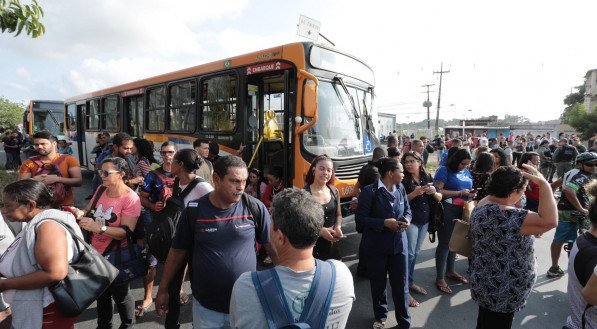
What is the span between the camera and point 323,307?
51.4 inches

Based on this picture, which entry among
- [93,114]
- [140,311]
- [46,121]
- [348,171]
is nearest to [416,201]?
[348,171]

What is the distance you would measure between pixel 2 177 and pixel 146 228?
1183 cm

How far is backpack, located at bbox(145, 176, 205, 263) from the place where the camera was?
2844mm

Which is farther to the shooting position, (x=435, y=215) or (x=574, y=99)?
(x=574, y=99)

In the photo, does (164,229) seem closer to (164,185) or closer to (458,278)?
(164,185)

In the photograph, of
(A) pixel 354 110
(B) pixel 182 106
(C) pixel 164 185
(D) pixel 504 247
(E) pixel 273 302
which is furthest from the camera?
(B) pixel 182 106

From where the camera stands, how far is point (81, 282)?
6.89ft

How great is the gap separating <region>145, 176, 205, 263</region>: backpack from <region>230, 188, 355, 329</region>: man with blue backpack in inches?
65.1

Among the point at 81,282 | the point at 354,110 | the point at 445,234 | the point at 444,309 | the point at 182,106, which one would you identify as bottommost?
the point at 444,309

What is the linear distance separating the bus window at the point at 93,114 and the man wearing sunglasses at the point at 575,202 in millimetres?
11853

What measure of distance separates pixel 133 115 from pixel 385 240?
8.30m

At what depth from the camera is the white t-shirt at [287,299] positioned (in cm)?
128

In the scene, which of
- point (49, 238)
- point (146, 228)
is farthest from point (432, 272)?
point (49, 238)

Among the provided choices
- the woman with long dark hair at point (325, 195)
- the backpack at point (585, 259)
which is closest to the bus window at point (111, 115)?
the woman with long dark hair at point (325, 195)
